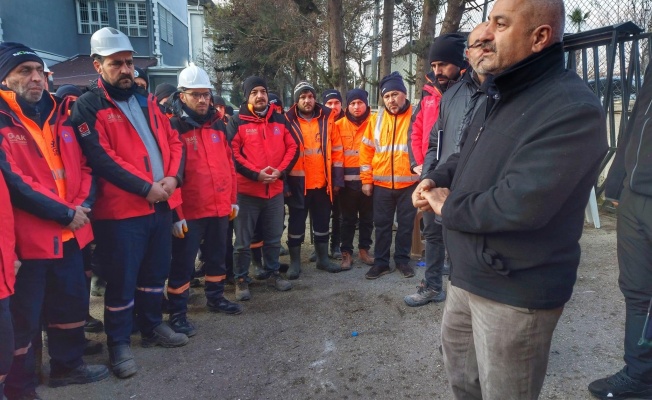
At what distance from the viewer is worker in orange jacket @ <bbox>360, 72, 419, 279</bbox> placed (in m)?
5.02

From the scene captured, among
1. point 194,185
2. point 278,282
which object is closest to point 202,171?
point 194,185

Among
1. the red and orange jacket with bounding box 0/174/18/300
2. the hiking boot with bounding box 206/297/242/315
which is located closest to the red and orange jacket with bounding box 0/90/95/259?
the red and orange jacket with bounding box 0/174/18/300

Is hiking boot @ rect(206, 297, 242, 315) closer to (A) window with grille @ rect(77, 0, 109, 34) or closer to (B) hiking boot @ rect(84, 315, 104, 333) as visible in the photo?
(B) hiking boot @ rect(84, 315, 104, 333)

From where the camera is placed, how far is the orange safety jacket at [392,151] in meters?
5.01

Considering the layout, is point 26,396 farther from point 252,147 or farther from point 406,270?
point 406,270

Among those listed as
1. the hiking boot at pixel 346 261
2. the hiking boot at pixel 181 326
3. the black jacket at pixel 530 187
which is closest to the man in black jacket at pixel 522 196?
the black jacket at pixel 530 187

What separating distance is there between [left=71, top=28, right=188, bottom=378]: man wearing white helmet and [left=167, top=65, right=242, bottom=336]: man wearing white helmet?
1.41 ft

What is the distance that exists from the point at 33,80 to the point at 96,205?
0.90 metres

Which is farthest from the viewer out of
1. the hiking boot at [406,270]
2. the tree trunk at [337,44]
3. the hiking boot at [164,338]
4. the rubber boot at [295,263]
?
the tree trunk at [337,44]

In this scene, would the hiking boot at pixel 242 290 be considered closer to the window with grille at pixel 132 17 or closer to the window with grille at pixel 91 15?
the window with grille at pixel 132 17

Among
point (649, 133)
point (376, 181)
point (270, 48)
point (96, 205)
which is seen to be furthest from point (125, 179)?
point (270, 48)

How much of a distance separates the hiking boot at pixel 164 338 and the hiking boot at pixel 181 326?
106mm

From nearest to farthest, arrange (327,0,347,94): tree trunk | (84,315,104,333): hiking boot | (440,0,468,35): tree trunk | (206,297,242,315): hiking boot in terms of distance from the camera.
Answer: (84,315,104,333): hiking boot < (206,297,242,315): hiking boot < (440,0,468,35): tree trunk < (327,0,347,94): tree trunk

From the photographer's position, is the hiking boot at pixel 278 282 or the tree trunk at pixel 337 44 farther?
the tree trunk at pixel 337 44
